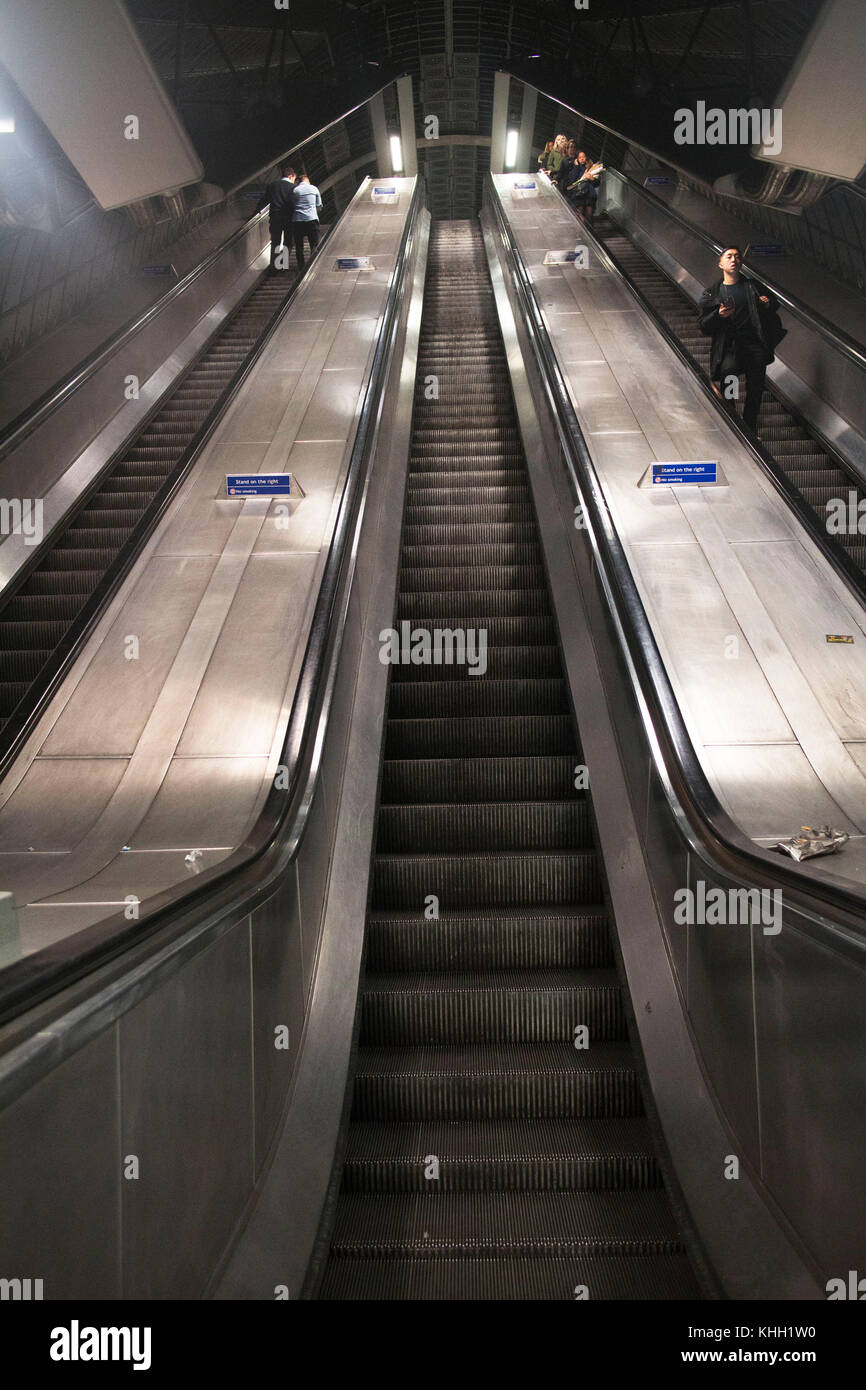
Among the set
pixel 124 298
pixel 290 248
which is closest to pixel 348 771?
pixel 124 298

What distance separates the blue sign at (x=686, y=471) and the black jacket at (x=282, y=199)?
870 cm

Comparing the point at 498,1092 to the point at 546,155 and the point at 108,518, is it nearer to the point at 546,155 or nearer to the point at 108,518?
the point at 108,518

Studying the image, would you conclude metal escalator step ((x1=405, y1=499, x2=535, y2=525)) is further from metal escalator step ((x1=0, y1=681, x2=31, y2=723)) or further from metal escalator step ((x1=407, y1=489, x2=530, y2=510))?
metal escalator step ((x1=0, y1=681, x2=31, y2=723))

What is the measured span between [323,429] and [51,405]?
2074mm

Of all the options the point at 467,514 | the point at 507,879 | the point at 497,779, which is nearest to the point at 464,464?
the point at 467,514

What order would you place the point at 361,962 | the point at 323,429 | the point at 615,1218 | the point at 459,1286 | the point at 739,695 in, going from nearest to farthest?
1. the point at 459,1286
2. the point at 615,1218
3. the point at 361,962
4. the point at 739,695
5. the point at 323,429

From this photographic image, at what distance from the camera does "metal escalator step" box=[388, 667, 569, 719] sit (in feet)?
19.6

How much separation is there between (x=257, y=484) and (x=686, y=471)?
2881 mm

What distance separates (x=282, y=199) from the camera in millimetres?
13578

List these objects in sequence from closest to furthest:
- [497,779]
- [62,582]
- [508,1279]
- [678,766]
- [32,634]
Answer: [508,1279] → [678,766] → [497,779] → [32,634] → [62,582]

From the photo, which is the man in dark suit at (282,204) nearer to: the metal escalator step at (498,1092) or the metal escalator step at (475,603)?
the metal escalator step at (475,603)

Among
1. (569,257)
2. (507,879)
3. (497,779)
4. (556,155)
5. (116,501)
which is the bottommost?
(507,879)

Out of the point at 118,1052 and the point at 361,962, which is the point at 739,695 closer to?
the point at 361,962
